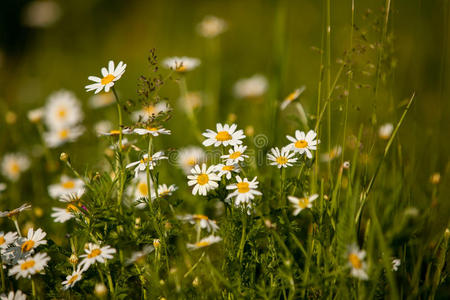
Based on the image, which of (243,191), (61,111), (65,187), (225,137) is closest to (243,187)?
(243,191)

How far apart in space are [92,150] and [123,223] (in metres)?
1.39

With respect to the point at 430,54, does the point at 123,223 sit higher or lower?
lower

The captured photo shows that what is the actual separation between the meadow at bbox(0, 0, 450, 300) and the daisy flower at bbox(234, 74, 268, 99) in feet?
0.04

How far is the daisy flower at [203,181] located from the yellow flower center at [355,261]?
17.5 inches

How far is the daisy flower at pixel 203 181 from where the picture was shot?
4.17 feet

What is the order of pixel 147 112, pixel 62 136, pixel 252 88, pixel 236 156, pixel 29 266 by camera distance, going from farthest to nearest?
pixel 252 88
pixel 62 136
pixel 147 112
pixel 236 156
pixel 29 266

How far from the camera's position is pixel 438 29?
302 centimetres

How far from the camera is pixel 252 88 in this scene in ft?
9.70

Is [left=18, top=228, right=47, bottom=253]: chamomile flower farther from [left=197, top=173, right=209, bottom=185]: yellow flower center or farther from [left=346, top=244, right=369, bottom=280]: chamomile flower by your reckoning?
[left=346, top=244, right=369, bottom=280]: chamomile flower

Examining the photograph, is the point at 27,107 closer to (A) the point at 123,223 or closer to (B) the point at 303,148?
(A) the point at 123,223

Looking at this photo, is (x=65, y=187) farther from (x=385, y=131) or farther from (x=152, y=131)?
(x=385, y=131)

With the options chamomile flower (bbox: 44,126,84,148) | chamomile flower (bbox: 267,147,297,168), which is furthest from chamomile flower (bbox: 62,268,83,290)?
chamomile flower (bbox: 44,126,84,148)

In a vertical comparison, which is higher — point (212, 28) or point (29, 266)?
point (212, 28)

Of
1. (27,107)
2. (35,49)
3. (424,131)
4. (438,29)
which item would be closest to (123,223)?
(424,131)
